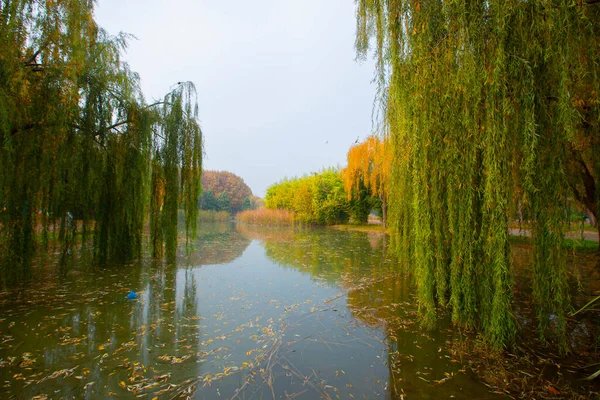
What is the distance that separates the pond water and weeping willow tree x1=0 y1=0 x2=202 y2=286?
1147mm

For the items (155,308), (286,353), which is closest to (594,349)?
(286,353)

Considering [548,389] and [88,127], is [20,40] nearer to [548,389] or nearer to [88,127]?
[88,127]

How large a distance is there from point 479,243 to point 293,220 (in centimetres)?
2197

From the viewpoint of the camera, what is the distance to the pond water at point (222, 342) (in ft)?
7.84

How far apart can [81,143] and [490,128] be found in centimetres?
607

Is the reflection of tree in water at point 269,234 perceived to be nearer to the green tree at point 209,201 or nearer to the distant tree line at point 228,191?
the green tree at point 209,201

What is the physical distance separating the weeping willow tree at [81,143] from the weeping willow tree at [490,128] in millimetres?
4568

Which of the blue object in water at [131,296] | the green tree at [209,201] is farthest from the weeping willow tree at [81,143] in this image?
the green tree at [209,201]

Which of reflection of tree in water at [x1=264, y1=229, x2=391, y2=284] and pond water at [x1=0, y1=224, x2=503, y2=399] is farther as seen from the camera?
reflection of tree in water at [x1=264, y1=229, x2=391, y2=284]

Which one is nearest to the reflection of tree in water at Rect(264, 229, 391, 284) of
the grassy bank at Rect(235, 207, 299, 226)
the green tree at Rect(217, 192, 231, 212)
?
the grassy bank at Rect(235, 207, 299, 226)

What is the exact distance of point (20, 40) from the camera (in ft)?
12.8

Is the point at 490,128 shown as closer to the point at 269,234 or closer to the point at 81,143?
the point at 81,143

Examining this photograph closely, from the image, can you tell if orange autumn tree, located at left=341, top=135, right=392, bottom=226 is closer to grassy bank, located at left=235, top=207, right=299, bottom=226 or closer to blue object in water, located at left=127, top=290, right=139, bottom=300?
grassy bank, located at left=235, top=207, right=299, bottom=226

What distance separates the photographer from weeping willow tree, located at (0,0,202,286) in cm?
409
